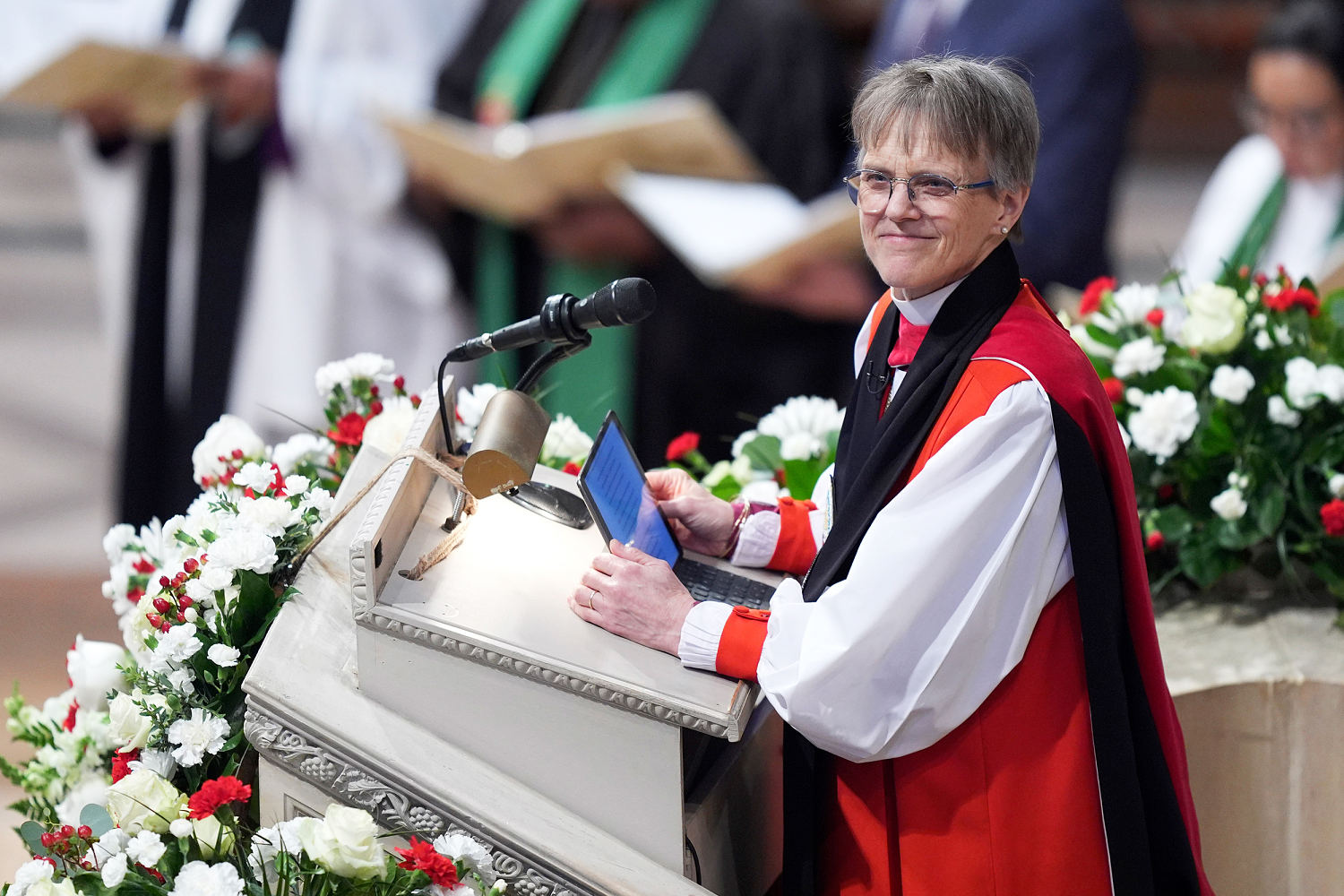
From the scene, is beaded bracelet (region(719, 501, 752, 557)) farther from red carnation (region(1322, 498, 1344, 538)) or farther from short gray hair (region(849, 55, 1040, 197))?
red carnation (region(1322, 498, 1344, 538))

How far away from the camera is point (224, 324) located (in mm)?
5074

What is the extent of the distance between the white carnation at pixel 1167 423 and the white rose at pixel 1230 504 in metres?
0.11

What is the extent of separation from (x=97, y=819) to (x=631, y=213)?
3120 mm

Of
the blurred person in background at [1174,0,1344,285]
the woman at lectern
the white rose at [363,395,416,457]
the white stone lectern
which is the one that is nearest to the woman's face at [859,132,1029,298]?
the woman at lectern

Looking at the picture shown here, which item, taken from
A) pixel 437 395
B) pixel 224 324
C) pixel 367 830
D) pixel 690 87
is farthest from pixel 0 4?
pixel 367 830

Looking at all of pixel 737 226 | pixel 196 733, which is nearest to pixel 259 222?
pixel 737 226

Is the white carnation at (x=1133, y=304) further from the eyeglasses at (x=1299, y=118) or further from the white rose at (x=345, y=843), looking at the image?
the eyeglasses at (x=1299, y=118)

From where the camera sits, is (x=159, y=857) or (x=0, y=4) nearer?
(x=159, y=857)

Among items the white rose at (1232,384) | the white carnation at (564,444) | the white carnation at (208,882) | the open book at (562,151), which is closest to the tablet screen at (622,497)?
the white carnation at (564,444)

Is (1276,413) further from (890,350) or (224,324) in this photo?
(224,324)

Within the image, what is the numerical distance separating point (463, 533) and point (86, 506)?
14.5 ft

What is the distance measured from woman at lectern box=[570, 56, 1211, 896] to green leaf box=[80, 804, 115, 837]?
605 millimetres

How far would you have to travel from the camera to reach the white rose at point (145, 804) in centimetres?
159

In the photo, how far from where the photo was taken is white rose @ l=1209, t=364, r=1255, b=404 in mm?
2277
